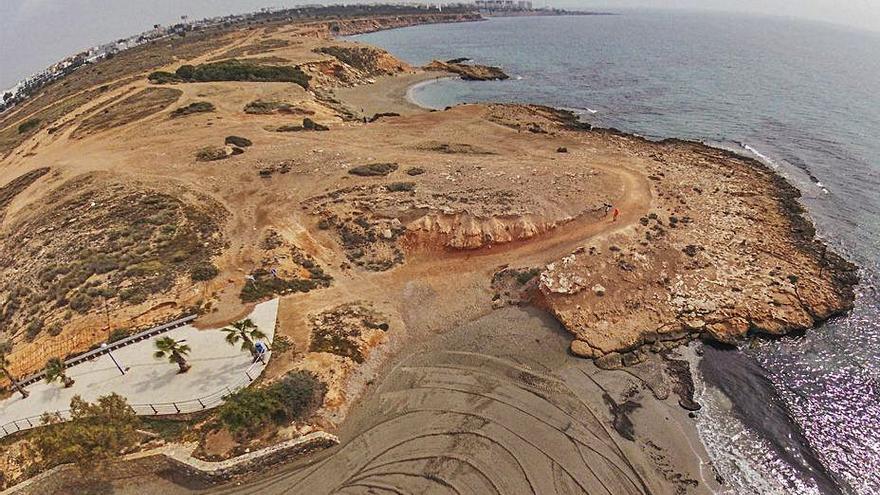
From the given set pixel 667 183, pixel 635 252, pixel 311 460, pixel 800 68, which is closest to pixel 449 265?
pixel 635 252

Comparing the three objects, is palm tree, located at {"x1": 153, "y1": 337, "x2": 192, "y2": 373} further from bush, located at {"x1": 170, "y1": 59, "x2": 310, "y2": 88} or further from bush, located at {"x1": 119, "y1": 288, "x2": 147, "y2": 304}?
bush, located at {"x1": 170, "y1": 59, "x2": 310, "y2": 88}

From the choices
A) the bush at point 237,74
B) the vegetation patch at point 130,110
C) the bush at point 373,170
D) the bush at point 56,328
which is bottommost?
the bush at point 56,328

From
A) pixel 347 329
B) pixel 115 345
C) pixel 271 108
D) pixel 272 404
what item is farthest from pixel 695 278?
pixel 271 108

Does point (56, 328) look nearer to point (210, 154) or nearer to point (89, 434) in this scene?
point (89, 434)

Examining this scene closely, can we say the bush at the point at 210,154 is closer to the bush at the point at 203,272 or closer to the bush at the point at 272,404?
the bush at the point at 203,272

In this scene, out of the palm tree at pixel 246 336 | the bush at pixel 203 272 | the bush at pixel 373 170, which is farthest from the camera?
the bush at pixel 373 170

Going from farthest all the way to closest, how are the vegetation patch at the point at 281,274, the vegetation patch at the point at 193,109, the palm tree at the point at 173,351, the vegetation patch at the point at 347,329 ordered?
the vegetation patch at the point at 193,109 < the vegetation patch at the point at 281,274 < the vegetation patch at the point at 347,329 < the palm tree at the point at 173,351

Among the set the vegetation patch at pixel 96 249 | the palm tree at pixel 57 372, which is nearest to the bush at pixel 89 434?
the palm tree at pixel 57 372
